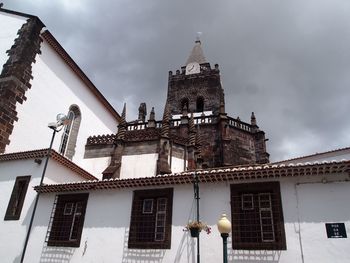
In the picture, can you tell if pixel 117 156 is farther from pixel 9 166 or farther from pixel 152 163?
pixel 9 166

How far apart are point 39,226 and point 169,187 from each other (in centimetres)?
597

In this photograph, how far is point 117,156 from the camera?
21.0 metres

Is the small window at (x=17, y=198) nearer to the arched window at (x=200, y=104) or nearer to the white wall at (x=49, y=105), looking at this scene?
the white wall at (x=49, y=105)

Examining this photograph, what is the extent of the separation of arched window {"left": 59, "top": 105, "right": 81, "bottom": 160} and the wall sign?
57.5 ft

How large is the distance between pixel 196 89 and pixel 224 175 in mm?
27146

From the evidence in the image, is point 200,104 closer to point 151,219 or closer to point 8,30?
point 8,30

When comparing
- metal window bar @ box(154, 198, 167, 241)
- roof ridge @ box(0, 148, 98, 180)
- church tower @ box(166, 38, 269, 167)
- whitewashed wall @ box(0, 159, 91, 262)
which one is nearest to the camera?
metal window bar @ box(154, 198, 167, 241)

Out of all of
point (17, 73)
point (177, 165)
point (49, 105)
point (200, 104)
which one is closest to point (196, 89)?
point (200, 104)

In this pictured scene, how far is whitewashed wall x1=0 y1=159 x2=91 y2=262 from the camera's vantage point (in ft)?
40.3

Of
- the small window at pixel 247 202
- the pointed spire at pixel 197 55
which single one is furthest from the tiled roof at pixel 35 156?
the pointed spire at pixel 197 55

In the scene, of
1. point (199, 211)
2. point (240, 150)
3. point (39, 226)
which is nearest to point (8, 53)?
point (39, 226)

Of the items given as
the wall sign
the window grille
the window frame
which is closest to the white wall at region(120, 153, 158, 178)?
the window grille

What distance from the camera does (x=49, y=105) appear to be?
18.9 m

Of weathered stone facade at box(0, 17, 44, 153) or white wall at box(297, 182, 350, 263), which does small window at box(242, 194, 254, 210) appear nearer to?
white wall at box(297, 182, 350, 263)
